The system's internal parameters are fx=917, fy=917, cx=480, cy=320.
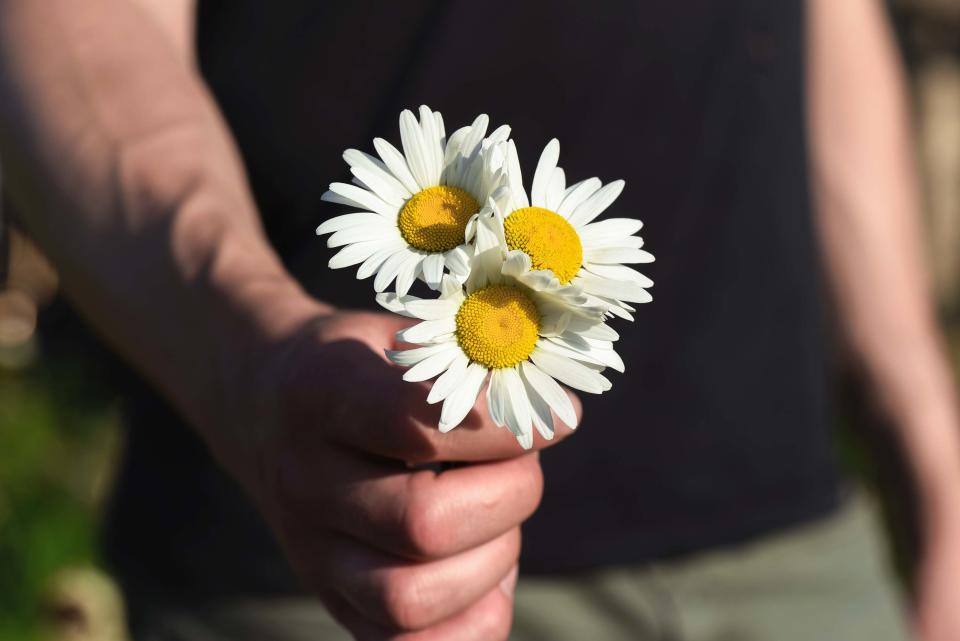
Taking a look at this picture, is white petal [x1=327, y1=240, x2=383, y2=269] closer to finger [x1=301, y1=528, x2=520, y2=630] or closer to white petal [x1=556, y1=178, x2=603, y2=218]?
white petal [x1=556, y1=178, x2=603, y2=218]

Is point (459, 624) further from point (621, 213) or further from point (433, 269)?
point (621, 213)

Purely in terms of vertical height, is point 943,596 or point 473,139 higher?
point 473,139

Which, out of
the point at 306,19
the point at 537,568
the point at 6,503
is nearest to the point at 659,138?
the point at 306,19

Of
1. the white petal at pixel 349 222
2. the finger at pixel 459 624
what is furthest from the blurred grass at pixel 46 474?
the white petal at pixel 349 222

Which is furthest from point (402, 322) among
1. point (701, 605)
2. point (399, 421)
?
point (701, 605)

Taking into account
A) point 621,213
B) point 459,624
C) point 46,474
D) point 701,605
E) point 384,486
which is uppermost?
point 621,213

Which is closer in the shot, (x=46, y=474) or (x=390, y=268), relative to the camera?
(x=390, y=268)

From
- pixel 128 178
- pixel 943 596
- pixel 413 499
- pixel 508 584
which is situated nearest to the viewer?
pixel 413 499

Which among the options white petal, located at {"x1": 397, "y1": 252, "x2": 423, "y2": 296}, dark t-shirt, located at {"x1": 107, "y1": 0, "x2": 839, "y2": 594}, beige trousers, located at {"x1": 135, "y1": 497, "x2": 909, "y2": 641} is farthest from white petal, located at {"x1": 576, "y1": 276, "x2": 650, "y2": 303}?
beige trousers, located at {"x1": 135, "y1": 497, "x2": 909, "y2": 641}
